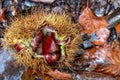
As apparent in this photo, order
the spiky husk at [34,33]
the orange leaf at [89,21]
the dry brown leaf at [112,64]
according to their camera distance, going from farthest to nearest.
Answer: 1. the orange leaf at [89,21]
2. the dry brown leaf at [112,64]
3. the spiky husk at [34,33]

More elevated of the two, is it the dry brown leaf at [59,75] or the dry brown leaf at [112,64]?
the dry brown leaf at [112,64]

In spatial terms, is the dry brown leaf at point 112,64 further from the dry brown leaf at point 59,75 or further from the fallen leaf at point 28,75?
the fallen leaf at point 28,75

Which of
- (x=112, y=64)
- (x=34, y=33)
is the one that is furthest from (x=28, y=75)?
(x=112, y=64)

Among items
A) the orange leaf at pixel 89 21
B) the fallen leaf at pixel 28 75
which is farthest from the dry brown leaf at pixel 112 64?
the fallen leaf at pixel 28 75

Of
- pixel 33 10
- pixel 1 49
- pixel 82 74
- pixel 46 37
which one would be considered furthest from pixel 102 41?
pixel 1 49

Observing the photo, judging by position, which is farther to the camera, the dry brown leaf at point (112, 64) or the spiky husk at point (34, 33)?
the dry brown leaf at point (112, 64)

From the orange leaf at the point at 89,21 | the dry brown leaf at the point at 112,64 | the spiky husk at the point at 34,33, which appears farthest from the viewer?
the orange leaf at the point at 89,21

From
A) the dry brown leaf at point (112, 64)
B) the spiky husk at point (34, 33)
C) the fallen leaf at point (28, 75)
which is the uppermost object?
the spiky husk at point (34, 33)
